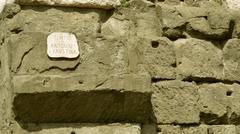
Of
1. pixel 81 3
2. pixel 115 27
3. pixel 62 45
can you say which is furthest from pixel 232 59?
pixel 62 45

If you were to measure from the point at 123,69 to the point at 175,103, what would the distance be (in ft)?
1.45

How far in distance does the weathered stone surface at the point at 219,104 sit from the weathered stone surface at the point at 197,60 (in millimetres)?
84

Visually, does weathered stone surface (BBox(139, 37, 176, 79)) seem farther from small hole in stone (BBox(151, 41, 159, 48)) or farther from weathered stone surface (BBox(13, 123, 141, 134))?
weathered stone surface (BBox(13, 123, 141, 134))

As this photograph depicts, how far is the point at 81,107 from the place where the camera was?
3188mm

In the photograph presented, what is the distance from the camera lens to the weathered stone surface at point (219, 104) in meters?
3.66

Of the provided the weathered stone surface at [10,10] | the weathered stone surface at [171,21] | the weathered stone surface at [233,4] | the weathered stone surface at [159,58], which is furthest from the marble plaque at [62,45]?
the weathered stone surface at [233,4]

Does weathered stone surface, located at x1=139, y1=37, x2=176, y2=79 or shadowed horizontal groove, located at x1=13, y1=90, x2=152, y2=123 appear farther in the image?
weathered stone surface, located at x1=139, y1=37, x2=176, y2=79

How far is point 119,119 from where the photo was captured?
3.29 m

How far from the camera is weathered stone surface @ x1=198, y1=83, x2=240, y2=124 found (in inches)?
144

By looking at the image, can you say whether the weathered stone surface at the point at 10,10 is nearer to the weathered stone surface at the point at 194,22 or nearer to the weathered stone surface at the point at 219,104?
the weathered stone surface at the point at 194,22

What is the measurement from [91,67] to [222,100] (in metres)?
0.93

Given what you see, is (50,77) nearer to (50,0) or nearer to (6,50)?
(6,50)

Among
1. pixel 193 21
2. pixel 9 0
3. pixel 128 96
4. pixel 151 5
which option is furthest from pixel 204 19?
pixel 9 0

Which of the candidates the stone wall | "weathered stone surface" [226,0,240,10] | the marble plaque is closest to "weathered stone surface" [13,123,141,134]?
the stone wall
